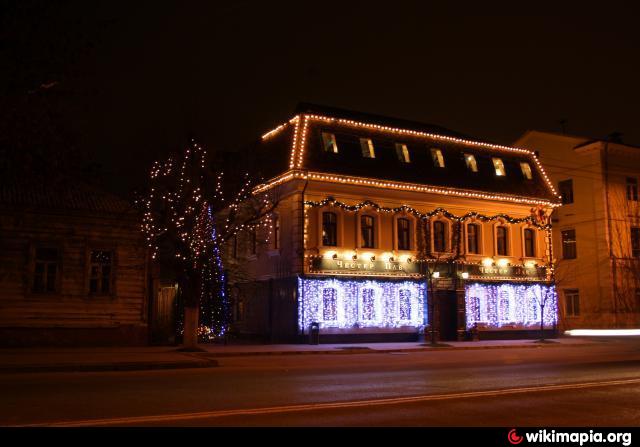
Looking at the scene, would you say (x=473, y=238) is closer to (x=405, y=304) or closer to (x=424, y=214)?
(x=424, y=214)

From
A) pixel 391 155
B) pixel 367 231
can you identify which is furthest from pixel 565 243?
pixel 367 231

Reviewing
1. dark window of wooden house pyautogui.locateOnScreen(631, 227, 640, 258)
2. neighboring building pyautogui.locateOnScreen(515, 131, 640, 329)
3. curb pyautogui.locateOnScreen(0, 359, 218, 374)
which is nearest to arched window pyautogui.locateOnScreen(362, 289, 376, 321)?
curb pyautogui.locateOnScreen(0, 359, 218, 374)

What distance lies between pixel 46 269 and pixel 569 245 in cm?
3158

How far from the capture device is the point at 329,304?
29.6m

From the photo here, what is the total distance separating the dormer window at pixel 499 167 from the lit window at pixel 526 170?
1.55 meters

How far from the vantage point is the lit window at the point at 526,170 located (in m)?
37.3

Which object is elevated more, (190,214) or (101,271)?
(190,214)

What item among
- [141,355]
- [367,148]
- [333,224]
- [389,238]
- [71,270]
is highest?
[367,148]

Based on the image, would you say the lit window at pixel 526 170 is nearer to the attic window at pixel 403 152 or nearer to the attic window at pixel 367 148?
the attic window at pixel 403 152

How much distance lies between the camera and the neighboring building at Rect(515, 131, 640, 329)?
135 feet

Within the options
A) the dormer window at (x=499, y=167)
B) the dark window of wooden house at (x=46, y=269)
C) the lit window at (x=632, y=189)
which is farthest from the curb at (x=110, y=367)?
the lit window at (x=632, y=189)

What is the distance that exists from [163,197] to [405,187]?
11272mm

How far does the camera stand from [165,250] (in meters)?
29.4
